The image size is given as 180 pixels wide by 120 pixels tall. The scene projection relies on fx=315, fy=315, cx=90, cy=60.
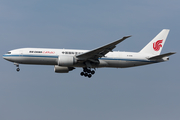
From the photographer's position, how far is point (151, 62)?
41.5 metres

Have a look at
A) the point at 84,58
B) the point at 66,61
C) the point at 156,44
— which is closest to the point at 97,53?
the point at 84,58

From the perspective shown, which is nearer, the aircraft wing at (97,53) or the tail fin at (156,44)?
the aircraft wing at (97,53)

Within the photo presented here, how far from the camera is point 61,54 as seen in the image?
39344 mm

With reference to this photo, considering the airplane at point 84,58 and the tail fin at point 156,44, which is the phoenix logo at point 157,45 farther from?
the airplane at point 84,58

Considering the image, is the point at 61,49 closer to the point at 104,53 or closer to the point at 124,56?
the point at 104,53

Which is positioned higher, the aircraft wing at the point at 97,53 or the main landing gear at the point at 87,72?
the aircraft wing at the point at 97,53

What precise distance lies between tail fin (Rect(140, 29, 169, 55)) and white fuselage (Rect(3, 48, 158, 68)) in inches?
66.4

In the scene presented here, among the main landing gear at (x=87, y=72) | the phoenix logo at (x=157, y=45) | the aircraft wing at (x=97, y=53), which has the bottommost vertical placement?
the main landing gear at (x=87, y=72)

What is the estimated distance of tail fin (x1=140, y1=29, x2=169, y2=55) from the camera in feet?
141

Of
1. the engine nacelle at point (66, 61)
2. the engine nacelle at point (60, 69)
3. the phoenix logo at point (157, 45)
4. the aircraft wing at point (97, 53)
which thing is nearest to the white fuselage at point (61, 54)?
the engine nacelle at point (66, 61)

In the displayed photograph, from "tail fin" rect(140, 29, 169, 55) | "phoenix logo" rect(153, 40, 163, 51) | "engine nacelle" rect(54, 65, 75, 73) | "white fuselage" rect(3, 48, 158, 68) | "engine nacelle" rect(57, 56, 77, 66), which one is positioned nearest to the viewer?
"engine nacelle" rect(57, 56, 77, 66)

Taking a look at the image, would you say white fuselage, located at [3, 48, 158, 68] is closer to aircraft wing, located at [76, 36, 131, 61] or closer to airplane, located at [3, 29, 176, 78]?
airplane, located at [3, 29, 176, 78]

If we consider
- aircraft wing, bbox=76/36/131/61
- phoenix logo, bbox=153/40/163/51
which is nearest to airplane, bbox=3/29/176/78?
aircraft wing, bbox=76/36/131/61

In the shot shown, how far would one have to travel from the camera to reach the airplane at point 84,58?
1505 inches
